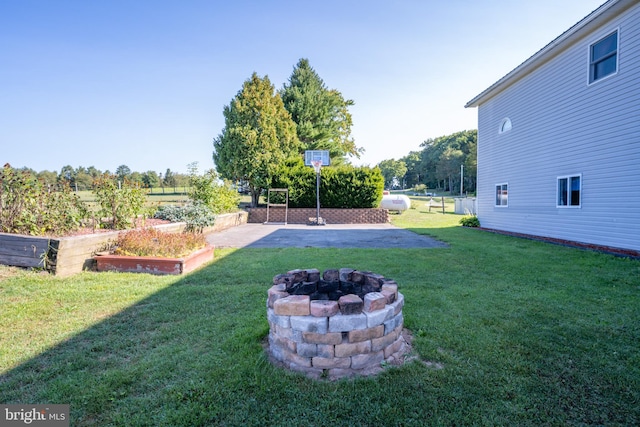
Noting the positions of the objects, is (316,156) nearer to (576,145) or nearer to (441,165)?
(576,145)

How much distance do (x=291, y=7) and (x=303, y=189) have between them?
831 centimetres

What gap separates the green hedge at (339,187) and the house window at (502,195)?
208 inches

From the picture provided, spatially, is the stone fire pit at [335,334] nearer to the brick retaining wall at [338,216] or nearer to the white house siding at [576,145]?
the white house siding at [576,145]

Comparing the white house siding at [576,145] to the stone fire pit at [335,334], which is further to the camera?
the white house siding at [576,145]

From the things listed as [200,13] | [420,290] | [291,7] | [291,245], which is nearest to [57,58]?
[200,13]

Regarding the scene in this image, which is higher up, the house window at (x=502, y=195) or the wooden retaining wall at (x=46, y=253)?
the house window at (x=502, y=195)

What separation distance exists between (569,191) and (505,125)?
3937 millimetres

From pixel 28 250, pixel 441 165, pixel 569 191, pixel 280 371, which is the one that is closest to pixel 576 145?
pixel 569 191

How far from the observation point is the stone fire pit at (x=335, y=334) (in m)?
2.01

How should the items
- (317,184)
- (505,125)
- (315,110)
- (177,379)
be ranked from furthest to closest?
1. (315,110)
2. (317,184)
3. (505,125)
4. (177,379)

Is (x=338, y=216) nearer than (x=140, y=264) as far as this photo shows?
No

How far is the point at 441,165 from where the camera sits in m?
51.2

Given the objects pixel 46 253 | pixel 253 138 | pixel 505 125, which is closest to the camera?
pixel 46 253

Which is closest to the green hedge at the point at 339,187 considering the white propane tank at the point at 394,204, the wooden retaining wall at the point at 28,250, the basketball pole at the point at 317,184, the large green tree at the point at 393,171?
the basketball pole at the point at 317,184
